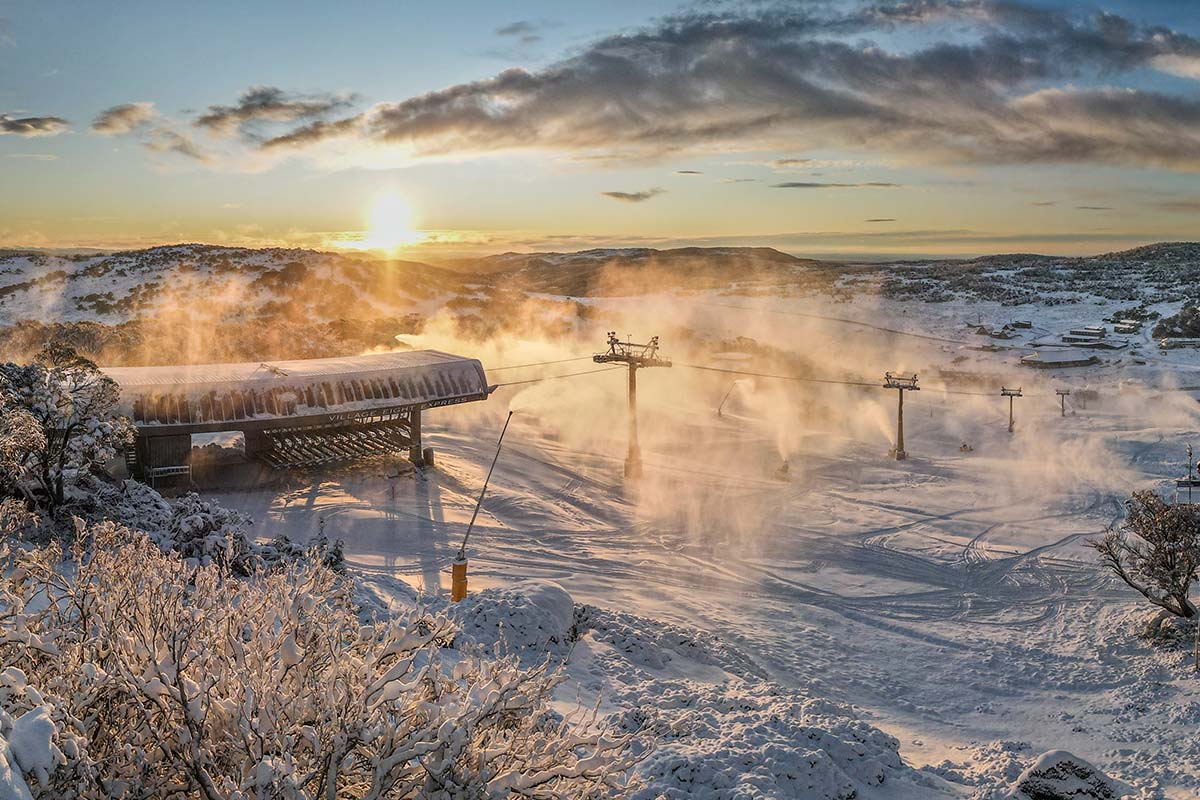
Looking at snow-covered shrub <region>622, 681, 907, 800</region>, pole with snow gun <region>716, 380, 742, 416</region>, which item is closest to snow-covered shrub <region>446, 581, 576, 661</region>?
snow-covered shrub <region>622, 681, 907, 800</region>

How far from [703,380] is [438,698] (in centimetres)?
5692

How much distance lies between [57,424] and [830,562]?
22.5m

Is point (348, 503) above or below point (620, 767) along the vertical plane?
below

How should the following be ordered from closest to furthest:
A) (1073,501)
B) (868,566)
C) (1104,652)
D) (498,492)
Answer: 1. (1104,652)
2. (868,566)
3. (498,492)
4. (1073,501)

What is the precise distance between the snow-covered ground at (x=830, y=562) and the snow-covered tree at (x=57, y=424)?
6102mm

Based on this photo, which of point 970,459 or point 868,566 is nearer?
point 868,566

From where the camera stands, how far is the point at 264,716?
6.29m

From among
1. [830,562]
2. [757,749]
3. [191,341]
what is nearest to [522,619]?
[757,749]

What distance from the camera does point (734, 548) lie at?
29812mm

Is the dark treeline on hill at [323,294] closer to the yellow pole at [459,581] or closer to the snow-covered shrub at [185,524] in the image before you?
the snow-covered shrub at [185,524]

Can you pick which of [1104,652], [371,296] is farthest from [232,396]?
[371,296]

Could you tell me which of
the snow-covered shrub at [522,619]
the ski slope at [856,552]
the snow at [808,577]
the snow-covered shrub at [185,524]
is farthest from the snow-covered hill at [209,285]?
the snow-covered shrub at [522,619]

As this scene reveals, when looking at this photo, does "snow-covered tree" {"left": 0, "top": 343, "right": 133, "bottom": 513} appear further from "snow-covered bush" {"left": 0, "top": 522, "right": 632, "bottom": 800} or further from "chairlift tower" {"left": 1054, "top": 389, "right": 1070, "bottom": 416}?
"chairlift tower" {"left": 1054, "top": 389, "right": 1070, "bottom": 416}

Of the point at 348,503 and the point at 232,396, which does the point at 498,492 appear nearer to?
the point at 348,503
